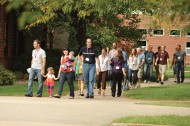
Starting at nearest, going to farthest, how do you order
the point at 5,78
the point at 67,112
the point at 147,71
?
the point at 67,112 < the point at 5,78 < the point at 147,71

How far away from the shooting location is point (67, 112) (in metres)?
12.7

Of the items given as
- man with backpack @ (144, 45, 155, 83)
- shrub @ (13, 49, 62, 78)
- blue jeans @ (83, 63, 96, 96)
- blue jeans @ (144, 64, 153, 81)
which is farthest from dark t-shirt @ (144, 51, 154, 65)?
blue jeans @ (83, 63, 96, 96)

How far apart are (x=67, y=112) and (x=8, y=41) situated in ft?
60.8

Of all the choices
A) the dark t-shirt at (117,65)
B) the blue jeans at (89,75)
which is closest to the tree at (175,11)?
the blue jeans at (89,75)

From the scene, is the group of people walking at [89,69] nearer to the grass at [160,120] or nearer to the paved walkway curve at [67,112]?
the paved walkway curve at [67,112]

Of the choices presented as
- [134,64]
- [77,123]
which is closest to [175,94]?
[134,64]

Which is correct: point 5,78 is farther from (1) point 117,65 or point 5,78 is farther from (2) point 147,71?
(2) point 147,71

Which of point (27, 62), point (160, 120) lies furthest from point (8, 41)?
point (160, 120)

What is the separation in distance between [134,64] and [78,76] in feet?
13.5

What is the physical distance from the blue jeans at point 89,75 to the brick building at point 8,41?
11.7 metres

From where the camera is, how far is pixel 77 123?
10852 mm

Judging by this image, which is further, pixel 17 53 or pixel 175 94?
pixel 17 53

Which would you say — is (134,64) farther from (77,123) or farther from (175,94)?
(77,123)

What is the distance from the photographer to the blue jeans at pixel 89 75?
17.5 m
